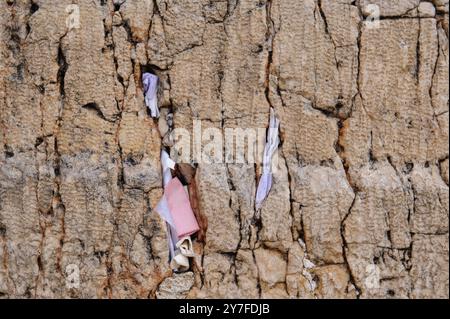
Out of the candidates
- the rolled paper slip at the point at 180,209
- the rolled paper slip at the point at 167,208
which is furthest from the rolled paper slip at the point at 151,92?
the rolled paper slip at the point at 180,209

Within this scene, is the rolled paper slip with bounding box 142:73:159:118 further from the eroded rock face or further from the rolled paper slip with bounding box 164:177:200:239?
the rolled paper slip with bounding box 164:177:200:239

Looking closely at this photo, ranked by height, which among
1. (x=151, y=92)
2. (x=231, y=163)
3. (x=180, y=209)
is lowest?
(x=180, y=209)

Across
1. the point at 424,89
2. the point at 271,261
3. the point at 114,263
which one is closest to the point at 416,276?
the point at 271,261

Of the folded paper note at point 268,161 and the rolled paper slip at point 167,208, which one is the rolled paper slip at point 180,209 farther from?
the folded paper note at point 268,161

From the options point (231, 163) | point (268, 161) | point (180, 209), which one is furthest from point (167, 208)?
point (268, 161)

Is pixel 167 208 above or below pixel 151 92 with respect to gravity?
below

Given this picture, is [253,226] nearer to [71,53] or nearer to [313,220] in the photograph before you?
[313,220]

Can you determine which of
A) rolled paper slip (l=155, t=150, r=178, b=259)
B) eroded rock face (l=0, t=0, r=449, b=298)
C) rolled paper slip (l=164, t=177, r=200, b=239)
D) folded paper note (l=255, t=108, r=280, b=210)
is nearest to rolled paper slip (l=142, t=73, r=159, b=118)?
eroded rock face (l=0, t=0, r=449, b=298)

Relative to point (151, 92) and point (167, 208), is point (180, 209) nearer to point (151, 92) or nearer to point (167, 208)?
point (167, 208)
